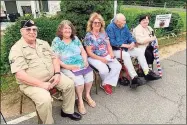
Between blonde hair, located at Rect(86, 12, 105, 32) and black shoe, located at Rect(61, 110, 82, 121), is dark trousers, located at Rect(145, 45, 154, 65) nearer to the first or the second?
blonde hair, located at Rect(86, 12, 105, 32)

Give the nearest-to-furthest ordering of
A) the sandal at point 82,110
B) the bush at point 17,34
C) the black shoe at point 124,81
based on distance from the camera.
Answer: the sandal at point 82,110, the black shoe at point 124,81, the bush at point 17,34

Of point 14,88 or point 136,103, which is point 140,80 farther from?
point 14,88

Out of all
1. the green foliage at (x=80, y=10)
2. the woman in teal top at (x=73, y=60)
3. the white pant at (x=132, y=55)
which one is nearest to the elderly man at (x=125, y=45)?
the white pant at (x=132, y=55)

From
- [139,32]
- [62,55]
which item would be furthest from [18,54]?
[139,32]

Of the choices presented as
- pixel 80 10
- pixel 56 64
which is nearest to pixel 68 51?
pixel 56 64

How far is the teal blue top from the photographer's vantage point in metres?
3.98

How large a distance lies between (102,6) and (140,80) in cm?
307

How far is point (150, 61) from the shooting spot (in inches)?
197

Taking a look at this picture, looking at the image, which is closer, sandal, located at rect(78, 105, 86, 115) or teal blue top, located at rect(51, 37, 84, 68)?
sandal, located at rect(78, 105, 86, 115)

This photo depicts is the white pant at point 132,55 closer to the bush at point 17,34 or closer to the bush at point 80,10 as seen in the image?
the bush at point 17,34

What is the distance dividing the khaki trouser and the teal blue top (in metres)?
0.37

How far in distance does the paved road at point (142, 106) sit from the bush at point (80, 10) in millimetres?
2512

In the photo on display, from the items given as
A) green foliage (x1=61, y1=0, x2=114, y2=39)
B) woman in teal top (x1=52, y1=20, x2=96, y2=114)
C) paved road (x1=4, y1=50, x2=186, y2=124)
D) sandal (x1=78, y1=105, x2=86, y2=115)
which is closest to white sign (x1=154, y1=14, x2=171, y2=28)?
green foliage (x1=61, y1=0, x2=114, y2=39)

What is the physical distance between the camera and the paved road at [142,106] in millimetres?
3754
